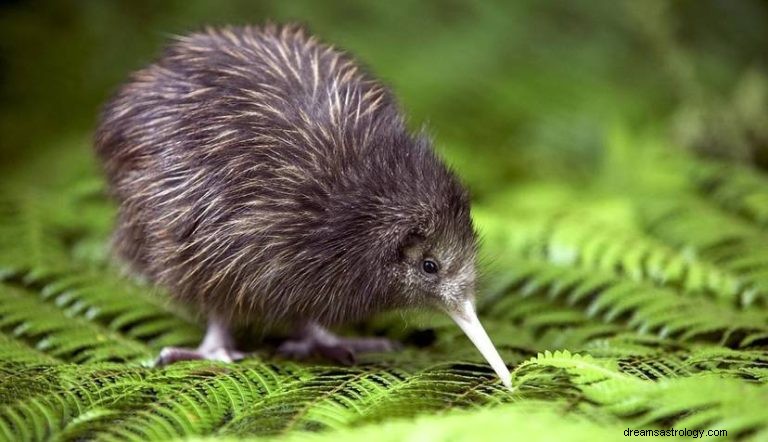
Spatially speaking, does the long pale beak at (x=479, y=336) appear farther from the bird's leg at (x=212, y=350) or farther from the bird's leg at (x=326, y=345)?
the bird's leg at (x=212, y=350)

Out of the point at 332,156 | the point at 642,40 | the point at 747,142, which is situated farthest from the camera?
the point at 642,40

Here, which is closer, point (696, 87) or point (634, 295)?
point (634, 295)

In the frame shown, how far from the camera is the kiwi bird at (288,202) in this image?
2.85 m

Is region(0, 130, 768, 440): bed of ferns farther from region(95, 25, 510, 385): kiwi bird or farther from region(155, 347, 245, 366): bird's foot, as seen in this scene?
region(95, 25, 510, 385): kiwi bird

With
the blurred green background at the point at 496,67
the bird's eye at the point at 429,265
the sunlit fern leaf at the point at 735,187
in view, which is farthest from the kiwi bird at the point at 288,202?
the blurred green background at the point at 496,67

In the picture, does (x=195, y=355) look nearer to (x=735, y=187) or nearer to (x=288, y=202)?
(x=288, y=202)

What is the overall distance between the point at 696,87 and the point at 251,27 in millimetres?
2800

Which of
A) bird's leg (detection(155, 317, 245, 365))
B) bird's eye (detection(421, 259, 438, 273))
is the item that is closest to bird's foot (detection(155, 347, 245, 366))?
bird's leg (detection(155, 317, 245, 365))

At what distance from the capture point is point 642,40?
6457mm

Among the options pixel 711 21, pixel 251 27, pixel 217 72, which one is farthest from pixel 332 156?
pixel 711 21

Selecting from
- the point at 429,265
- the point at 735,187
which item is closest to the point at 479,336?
the point at 429,265

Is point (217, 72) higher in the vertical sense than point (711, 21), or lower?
lower

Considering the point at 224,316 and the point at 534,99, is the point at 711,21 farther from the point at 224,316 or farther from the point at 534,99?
the point at 224,316

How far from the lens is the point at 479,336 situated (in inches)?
113
